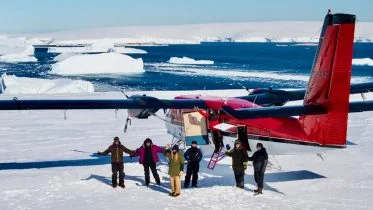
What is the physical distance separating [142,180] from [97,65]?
61036mm

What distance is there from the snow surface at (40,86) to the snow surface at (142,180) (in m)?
21.5

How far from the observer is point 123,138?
791 inches

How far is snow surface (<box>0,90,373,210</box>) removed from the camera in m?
11.4

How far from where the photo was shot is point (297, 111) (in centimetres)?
1170

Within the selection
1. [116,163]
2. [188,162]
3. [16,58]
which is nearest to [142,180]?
[116,163]

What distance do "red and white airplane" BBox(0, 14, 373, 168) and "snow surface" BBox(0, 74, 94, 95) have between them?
28.1 m

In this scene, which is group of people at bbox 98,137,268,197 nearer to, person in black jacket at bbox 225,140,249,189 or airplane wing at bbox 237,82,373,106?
person in black jacket at bbox 225,140,249,189

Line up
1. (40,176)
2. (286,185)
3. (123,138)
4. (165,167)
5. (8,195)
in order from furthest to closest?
1. (123,138)
2. (165,167)
3. (40,176)
4. (286,185)
5. (8,195)

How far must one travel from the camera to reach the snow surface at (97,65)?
71875 mm

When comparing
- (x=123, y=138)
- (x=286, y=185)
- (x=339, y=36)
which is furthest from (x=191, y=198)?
(x=123, y=138)

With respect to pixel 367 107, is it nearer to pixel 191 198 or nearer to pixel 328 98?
pixel 328 98

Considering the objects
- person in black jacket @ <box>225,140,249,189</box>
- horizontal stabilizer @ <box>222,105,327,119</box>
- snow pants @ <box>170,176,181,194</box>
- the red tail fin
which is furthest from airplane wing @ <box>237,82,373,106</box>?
snow pants @ <box>170,176,181,194</box>

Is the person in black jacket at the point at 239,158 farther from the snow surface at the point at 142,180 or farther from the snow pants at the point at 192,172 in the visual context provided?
the snow pants at the point at 192,172

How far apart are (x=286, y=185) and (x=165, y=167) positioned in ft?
13.8
